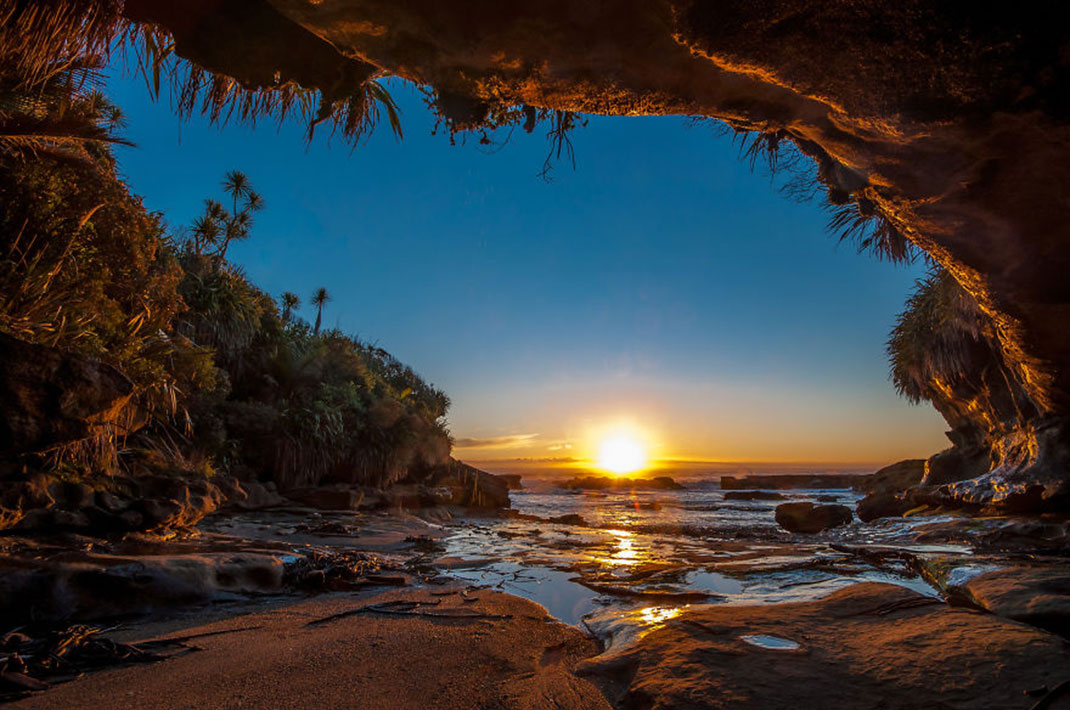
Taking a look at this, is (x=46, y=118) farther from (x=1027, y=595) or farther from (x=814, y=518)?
(x=814, y=518)

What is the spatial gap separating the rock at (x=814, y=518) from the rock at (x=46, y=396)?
39.8ft

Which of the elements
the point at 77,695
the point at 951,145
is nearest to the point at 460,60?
the point at 951,145

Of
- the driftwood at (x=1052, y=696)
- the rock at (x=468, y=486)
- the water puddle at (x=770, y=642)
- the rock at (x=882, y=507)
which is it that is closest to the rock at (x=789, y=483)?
the rock at (x=468, y=486)

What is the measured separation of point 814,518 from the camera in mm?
10711

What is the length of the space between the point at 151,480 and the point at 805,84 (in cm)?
821

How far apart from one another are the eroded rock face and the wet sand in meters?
3.35

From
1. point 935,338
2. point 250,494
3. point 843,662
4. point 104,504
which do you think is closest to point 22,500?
point 104,504

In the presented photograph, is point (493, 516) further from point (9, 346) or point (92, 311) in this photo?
point (9, 346)

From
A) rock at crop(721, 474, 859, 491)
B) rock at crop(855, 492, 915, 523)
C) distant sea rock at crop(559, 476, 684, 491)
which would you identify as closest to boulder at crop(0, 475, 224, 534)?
rock at crop(855, 492, 915, 523)

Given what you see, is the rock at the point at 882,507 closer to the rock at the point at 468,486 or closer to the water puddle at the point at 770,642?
the water puddle at the point at 770,642

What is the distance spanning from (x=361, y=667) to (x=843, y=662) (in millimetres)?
2174

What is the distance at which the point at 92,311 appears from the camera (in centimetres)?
578

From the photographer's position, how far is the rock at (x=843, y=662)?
1694mm

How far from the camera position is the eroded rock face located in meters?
2.36
